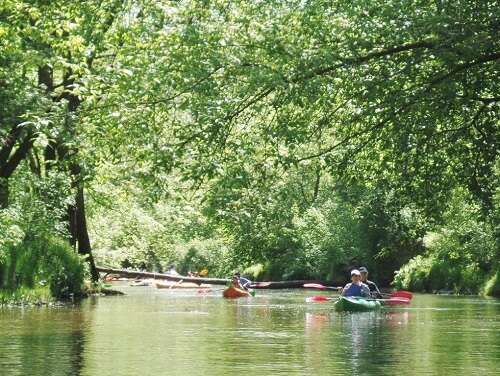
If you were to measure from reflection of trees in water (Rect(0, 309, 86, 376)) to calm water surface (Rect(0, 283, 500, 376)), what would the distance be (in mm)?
17

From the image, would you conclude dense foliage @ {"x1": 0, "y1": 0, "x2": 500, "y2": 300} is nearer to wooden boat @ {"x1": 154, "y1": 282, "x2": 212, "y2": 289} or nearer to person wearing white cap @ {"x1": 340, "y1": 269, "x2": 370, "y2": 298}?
person wearing white cap @ {"x1": 340, "y1": 269, "x2": 370, "y2": 298}

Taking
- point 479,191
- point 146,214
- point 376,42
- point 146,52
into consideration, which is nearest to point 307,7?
point 376,42

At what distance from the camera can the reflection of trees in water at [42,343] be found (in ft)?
43.5

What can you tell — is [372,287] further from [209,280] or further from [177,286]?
[209,280]

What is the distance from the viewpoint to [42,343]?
55.3 ft

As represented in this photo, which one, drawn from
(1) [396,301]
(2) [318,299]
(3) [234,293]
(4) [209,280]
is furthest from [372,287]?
(4) [209,280]

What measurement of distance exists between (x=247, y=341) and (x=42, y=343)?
141 inches

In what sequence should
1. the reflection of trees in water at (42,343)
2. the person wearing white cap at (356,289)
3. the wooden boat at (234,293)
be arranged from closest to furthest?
the reflection of trees in water at (42,343) < the person wearing white cap at (356,289) < the wooden boat at (234,293)

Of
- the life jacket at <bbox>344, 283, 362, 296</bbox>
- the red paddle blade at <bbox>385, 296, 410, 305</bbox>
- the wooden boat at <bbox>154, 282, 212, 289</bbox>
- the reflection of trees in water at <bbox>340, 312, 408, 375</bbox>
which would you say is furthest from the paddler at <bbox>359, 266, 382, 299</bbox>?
the wooden boat at <bbox>154, 282, 212, 289</bbox>

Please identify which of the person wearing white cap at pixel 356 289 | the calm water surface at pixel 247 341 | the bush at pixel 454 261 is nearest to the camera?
the calm water surface at pixel 247 341

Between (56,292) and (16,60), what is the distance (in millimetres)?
9027

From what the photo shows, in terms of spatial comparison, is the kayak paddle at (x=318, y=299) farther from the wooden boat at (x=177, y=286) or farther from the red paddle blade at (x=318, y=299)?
the wooden boat at (x=177, y=286)

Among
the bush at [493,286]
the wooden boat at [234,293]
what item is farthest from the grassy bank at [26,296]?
the bush at [493,286]

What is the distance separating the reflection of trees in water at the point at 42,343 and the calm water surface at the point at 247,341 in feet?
0.05
